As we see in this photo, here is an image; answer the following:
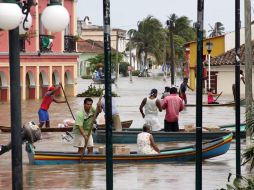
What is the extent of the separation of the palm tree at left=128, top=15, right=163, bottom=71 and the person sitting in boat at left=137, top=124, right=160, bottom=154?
121 metres

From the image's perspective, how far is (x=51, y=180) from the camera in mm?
18938

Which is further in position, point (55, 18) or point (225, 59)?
point (225, 59)

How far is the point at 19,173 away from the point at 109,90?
1.50 metres

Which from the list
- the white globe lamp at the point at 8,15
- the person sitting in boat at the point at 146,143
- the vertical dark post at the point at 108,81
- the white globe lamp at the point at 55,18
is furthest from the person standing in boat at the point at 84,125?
the white globe lamp at the point at 8,15

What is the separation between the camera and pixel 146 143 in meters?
21.2

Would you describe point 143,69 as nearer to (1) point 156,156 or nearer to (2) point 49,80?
(2) point 49,80

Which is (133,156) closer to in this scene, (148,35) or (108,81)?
(108,81)

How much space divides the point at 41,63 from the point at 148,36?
8354 cm

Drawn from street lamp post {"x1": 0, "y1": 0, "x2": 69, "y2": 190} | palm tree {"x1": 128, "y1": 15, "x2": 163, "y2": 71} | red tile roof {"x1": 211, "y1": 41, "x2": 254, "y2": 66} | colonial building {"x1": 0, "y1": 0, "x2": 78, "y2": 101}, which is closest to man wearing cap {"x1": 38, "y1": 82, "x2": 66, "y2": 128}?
street lamp post {"x1": 0, "y1": 0, "x2": 69, "y2": 190}

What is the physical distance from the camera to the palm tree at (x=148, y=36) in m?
142

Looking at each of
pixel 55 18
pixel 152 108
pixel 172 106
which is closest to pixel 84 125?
pixel 172 106

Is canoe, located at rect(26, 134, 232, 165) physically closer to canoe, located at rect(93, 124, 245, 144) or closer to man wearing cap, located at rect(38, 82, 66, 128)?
canoe, located at rect(93, 124, 245, 144)

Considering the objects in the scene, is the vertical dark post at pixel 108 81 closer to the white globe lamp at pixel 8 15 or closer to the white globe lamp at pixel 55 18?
the white globe lamp at pixel 55 18

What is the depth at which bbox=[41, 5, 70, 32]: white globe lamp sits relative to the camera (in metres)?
10.6
